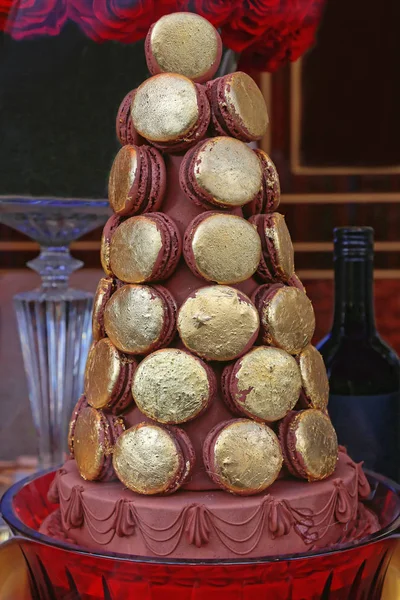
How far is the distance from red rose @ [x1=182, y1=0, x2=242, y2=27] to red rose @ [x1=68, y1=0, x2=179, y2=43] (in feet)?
0.06

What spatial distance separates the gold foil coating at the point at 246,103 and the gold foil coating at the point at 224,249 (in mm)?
55

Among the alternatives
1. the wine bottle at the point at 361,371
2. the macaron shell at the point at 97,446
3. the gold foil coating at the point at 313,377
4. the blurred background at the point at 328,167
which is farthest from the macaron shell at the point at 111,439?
the blurred background at the point at 328,167

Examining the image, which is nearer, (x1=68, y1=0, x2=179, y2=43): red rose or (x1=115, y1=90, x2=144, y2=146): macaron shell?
(x1=115, y1=90, x2=144, y2=146): macaron shell

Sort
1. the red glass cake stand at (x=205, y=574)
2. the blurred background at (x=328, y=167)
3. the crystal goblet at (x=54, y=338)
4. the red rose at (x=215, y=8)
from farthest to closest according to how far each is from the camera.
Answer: the blurred background at (x=328, y=167) < the crystal goblet at (x=54, y=338) < the red rose at (x=215, y=8) < the red glass cake stand at (x=205, y=574)

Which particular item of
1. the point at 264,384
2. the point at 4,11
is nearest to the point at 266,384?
the point at 264,384

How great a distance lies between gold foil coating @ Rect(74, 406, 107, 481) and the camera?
412 mm

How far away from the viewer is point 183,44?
1.38 ft

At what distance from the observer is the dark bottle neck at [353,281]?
62 centimetres

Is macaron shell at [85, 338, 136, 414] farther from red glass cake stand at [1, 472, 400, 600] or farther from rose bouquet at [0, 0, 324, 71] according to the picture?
rose bouquet at [0, 0, 324, 71]

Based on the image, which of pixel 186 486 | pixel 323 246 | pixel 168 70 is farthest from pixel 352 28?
pixel 186 486

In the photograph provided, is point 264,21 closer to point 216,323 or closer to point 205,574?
point 216,323

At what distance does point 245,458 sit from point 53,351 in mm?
336

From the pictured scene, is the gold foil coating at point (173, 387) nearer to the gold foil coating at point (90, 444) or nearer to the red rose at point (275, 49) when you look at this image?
the gold foil coating at point (90, 444)

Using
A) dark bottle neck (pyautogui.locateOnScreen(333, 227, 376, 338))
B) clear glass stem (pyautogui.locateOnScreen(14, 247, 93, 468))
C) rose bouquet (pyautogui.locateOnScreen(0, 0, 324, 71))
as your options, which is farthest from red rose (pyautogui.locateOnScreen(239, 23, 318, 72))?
clear glass stem (pyautogui.locateOnScreen(14, 247, 93, 468))
